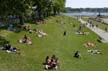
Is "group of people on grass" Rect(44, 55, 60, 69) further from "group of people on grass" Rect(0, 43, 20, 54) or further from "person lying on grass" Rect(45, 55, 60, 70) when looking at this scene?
"group of people on grass" Rect(0, 43, 20, 54)

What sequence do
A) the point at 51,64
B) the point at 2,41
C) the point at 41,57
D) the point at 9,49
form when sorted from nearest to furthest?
1. the point at 51,64
2. the point at 9,49
3. the point at 41,57
4. the point at 2,41

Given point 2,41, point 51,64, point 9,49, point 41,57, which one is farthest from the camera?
point 2,41

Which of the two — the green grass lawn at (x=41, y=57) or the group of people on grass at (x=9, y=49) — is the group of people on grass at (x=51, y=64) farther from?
the group of people on grass at (x=9, y=49)

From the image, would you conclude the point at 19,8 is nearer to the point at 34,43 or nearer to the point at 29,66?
the point at 34,43

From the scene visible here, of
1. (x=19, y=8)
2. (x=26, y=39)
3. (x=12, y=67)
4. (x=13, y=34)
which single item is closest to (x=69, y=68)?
(x=12, y=67)

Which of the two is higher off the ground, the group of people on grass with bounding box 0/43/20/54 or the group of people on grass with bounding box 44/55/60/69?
the group of people on grass with bounding box 0/43/20/54

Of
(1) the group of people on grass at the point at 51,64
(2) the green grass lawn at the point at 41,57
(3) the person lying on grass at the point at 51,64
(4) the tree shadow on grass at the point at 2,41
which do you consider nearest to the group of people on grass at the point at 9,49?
(2) the green grass lawn at the point at 41,57

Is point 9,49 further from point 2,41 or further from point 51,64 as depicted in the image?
point 51,64

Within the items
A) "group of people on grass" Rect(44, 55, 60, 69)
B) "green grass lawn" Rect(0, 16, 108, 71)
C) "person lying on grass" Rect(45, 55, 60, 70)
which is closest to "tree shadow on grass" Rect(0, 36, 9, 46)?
"green grass lawn" Rect(0, 16, 108, 71)

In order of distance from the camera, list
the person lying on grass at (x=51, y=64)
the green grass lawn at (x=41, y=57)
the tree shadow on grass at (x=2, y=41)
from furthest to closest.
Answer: the tree shadow on grass at (x=2, y=41) < the person lying on grass at (x=51, y=64) < the green grass lawn at (x=41, y=57)

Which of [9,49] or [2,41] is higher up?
[9,49]

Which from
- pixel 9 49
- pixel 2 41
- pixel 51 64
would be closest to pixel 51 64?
pixel 51 64

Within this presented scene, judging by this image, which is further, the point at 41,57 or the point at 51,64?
the point at 41,57

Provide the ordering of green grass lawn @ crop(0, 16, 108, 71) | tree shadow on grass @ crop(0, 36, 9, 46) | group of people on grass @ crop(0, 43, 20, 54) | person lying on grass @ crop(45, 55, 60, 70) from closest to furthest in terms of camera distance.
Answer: green grass lawn @ crop(0, 16, 108, 71) → person lying on grass @ crop(45, 55, 60, 70) → group of people on grass @ crop(0, 43, 20, 54) → tree shadow on grass @ crop(0, 36, 9, 46)
